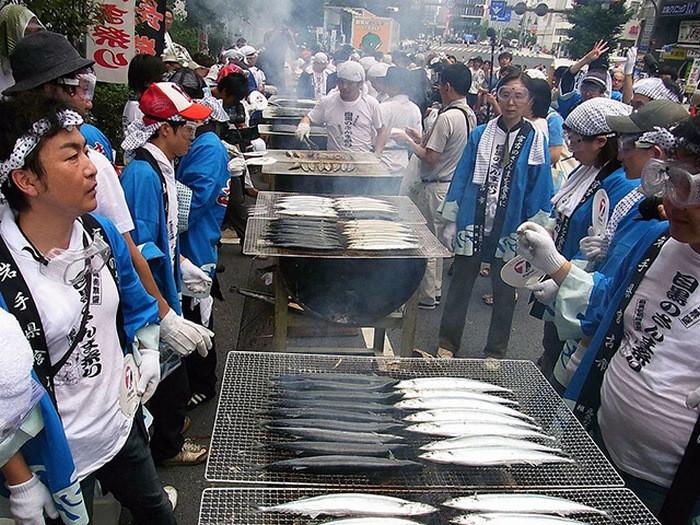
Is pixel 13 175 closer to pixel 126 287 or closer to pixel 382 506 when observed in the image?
pixel 126 287

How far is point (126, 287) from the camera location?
100.0 inches

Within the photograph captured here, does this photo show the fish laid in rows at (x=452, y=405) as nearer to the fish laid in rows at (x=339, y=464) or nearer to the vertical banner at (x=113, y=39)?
the fish laid in rows at (x=339, y=464)

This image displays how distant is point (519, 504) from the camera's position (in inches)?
78.8

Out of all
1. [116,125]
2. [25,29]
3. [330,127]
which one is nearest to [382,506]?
[25,29]

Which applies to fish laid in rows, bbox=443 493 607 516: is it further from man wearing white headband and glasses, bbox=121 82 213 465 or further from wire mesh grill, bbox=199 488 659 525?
man wearing white headband and glasses, bbox=121 82 213 465

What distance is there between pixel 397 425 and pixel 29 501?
1.52 meters

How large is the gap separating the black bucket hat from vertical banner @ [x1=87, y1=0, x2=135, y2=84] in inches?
152

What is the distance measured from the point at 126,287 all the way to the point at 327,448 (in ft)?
4.06

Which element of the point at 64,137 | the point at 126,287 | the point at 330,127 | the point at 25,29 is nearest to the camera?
the point at 64,137

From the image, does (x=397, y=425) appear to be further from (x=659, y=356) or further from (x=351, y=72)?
(x=351, y=72)

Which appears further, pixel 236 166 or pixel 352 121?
pixel 352 121

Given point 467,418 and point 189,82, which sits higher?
point 189,82

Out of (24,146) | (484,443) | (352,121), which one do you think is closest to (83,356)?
(24,146)

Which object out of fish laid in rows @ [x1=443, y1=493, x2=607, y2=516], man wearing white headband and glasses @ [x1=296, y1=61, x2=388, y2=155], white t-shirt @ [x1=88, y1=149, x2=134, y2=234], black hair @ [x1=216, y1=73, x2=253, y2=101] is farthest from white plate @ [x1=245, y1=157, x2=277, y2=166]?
fish laid in rows @ [x1=443, y1=493, x2=607, y2=516]
